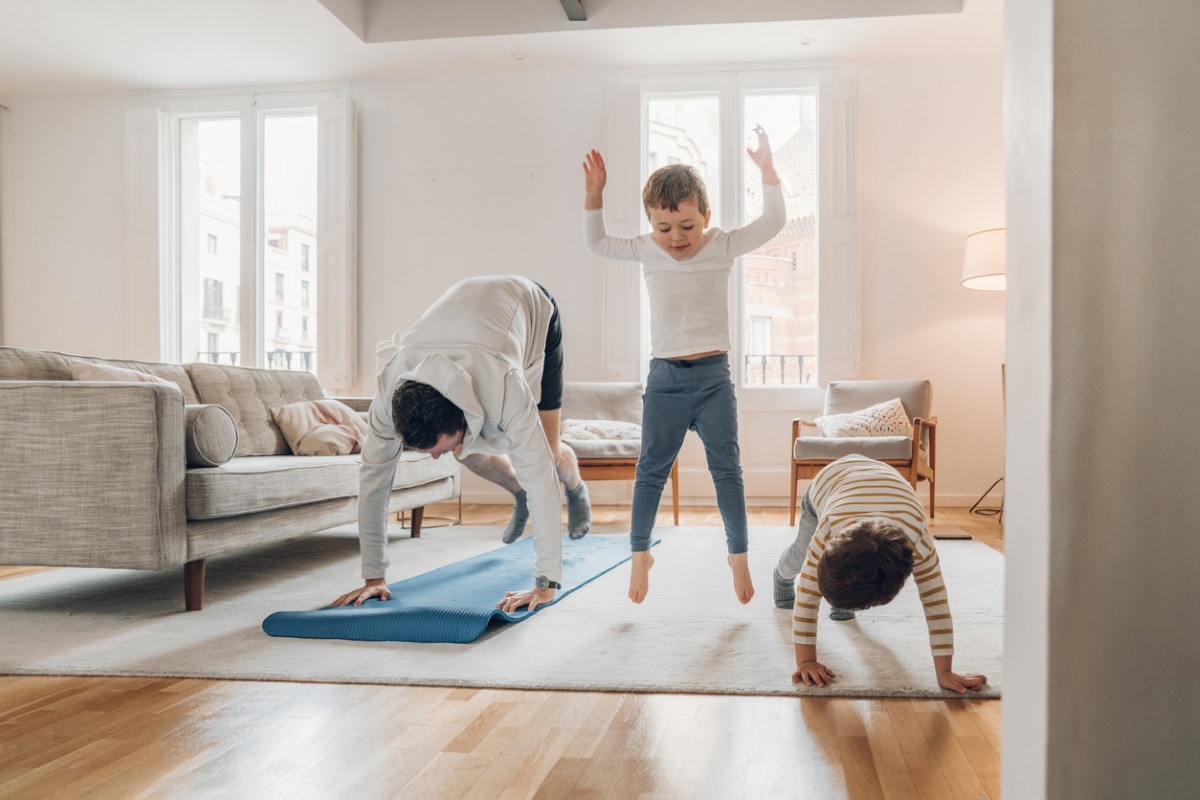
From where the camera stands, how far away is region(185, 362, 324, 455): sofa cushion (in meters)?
3.47

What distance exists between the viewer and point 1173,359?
2.06ft

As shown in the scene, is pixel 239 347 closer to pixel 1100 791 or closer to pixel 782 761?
pixel 782 761

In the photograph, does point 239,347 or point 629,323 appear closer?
point 629,323

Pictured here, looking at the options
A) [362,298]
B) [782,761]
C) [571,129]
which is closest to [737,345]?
[571,129]

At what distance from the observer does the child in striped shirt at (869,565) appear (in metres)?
1.50

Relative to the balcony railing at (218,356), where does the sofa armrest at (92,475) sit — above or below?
below

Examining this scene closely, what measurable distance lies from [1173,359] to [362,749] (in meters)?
1.21

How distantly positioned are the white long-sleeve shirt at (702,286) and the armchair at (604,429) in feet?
6.40

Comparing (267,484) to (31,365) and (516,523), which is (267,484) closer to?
(31,365)

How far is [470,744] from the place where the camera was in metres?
1.36

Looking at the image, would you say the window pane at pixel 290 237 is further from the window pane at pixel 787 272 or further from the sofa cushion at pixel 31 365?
the sofa cushion at pixel 31 365

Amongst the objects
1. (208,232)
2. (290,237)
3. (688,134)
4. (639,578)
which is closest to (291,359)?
(290,237)

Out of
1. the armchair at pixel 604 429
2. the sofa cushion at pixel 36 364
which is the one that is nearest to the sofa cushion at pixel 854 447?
the armchair at pixel 604 429

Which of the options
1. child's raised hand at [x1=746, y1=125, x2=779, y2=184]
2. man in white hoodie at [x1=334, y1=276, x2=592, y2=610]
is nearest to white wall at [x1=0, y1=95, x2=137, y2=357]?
man in white hoodie at [x1=334, y1=276, x2=592, y2=610]
